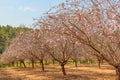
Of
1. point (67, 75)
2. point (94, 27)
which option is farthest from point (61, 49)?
point (94, 27)

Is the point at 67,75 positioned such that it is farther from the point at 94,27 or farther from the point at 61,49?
the point at 94,27

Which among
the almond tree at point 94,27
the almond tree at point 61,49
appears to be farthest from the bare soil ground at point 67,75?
the almond tree at point 94,27

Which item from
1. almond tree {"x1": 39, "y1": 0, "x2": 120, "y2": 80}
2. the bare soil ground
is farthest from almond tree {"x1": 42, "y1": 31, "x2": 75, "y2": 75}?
almond tree {"x1": 39, "y1": 0, "x2": 120, "y2": 80}

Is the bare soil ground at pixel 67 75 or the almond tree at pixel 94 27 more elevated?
the almond tree at pixel 94 27

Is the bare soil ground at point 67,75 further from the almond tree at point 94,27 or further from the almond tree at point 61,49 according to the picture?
the almond tree at point 94,27

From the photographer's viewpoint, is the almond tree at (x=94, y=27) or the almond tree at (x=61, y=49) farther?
the almond tree at (x=61, y=49)

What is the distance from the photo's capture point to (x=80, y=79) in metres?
25.8

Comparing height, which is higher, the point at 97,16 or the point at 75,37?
the point at 97,16

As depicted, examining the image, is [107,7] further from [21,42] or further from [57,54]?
[21,42]

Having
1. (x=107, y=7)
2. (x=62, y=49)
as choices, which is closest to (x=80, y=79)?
(x=62, y=49)

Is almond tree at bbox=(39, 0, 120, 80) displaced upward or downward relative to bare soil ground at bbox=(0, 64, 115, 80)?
upward

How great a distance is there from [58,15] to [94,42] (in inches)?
79.1

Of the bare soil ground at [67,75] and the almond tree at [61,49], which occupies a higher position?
the almond tree at [61,49]

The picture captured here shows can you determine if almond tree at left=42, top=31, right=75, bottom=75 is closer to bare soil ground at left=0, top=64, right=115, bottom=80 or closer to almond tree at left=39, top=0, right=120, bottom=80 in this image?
bare soil ground at left=0, top=64, right=115, bottom=80
